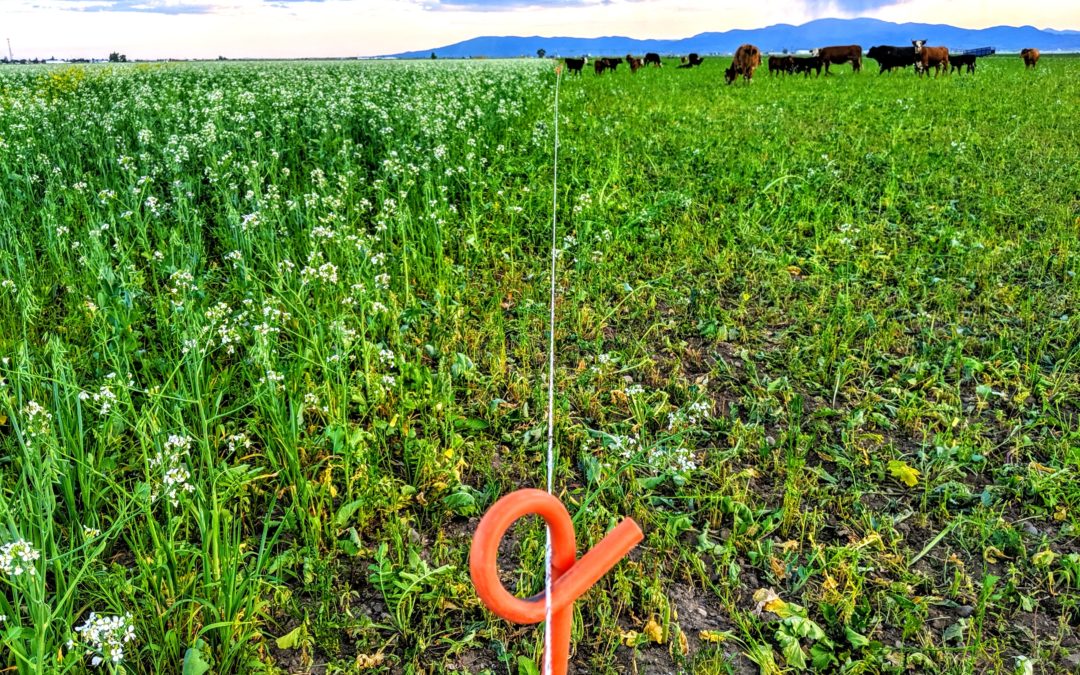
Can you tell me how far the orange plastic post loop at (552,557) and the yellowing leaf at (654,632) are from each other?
38.7 inches

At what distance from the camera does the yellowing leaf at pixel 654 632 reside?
Result: 2785 millimetres

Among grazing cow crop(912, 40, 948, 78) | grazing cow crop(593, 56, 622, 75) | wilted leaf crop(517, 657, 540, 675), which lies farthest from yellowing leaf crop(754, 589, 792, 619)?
grazing cow crop(593, 56, 622, 75)

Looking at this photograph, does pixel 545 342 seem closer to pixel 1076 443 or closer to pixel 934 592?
pixel 934 592

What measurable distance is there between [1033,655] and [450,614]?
7.32 feet

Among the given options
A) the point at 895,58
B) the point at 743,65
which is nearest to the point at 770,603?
the point at 743,65

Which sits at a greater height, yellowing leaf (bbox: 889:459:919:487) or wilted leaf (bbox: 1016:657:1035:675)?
yellowing leaf (bbox: 889:459:919:487)

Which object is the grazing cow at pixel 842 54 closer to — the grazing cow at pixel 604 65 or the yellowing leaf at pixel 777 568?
the grazing cow at pixel 604 65

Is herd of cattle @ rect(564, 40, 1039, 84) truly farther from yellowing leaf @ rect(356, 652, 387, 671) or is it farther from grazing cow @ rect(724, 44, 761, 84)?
yellowing leaf @ rect(356, 652, 387, 671)

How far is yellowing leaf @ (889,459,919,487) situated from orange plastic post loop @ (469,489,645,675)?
2569 millimetres

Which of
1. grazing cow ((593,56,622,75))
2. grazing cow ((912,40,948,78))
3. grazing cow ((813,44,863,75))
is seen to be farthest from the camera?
grazing cow ((593,56,622,75))

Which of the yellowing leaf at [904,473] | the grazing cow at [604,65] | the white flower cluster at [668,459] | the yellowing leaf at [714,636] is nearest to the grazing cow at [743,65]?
the grazing cow at [604,65]

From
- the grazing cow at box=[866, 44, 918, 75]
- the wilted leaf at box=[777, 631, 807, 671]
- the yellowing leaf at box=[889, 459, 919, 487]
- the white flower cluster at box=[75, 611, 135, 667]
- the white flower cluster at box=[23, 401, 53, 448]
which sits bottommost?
the wilted leaf at box=[777, 631, 807, 671]

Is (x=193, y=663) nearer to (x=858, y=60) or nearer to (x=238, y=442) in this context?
(x=238, y=442)

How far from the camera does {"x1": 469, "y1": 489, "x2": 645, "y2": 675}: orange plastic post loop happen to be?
1.53 m
